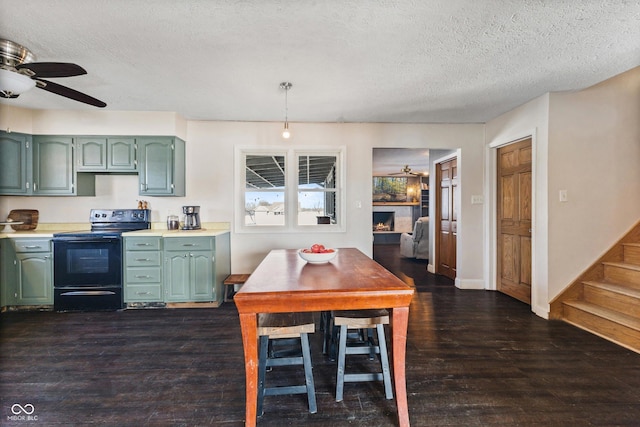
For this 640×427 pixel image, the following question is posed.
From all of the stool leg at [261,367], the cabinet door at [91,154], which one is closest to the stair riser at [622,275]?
the stool leg at [261,367]

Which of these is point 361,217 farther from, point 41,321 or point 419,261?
point 41,321

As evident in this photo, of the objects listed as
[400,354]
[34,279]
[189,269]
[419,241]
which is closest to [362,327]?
[400,354]

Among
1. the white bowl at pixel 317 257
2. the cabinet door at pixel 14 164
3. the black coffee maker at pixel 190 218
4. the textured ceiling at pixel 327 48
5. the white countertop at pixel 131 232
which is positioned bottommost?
the white bowl at pixel 317 257

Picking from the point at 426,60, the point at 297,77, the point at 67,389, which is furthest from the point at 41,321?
the point at 426,60

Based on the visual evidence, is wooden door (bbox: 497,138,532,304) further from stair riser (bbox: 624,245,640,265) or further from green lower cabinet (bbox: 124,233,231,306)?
green lower cabinet (bbox: 124,233,231,306)

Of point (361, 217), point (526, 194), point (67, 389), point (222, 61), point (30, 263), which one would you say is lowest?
point (67, 389)

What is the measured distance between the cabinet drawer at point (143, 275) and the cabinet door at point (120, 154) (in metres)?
1.28

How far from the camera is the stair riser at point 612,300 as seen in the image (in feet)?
8.77

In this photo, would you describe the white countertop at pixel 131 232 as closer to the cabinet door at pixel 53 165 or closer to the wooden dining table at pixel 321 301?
the cabinet door at pixel 53 165

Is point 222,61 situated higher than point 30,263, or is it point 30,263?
point 222,61

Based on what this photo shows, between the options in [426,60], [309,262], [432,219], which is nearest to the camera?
[309,262]

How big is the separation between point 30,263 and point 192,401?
305 cm

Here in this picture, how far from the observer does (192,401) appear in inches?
72.9

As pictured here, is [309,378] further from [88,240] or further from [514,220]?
[514,220]
